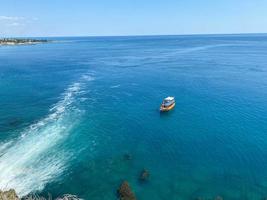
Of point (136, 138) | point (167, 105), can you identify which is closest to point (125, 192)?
point (136, 138)

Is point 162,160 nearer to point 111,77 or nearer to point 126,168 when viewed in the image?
point 126,168

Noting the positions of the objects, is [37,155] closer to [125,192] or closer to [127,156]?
[127,156]

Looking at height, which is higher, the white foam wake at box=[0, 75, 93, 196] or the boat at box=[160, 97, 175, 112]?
the boat at box=[160, 97, 175, 112]

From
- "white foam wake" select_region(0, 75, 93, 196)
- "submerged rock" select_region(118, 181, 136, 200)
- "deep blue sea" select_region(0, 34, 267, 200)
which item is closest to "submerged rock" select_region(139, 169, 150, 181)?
"deep blue sea" select_region(0, 34, 267, 200)

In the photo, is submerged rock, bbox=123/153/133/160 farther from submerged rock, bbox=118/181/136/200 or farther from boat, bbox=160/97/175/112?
boat, bbox=160/97/175/112

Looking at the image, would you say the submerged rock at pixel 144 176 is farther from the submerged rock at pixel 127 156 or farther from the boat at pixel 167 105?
the boat at pixel 167 105

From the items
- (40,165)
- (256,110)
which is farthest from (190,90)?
(40,165)
